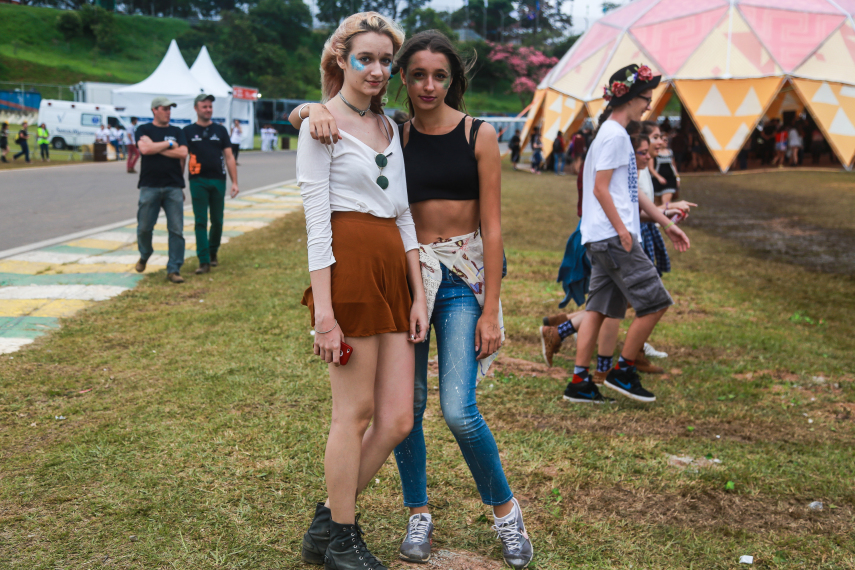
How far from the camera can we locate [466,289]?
2.74 meters

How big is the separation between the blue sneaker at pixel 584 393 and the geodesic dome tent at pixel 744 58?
18156mm

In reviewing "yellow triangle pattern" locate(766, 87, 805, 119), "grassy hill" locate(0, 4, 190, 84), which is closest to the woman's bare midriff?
"yellow triangle pattern" locate(766, 87, 805, 119)

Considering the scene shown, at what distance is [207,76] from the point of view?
32.9m

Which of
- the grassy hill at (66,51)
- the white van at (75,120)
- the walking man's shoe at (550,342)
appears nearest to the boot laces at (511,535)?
the walking man's shoe at (550,342)

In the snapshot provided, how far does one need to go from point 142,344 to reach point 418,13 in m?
69.2

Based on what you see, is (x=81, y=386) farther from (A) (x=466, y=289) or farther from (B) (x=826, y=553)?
(B) (x=826, y=553)

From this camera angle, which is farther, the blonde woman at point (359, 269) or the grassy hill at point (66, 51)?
the grassy hill at point (66, 51)

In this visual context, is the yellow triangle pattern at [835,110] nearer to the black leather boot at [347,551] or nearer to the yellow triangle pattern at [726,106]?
the yellow triangle pattern at [726,106]

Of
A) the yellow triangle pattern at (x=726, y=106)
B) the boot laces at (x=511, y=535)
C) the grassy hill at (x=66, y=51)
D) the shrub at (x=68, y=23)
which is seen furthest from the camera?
the shrub at (x=68, y=23)

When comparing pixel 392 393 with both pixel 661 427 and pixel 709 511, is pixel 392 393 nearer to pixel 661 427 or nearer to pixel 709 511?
pixel 709 511

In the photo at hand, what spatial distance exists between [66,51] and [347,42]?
72.9 metres

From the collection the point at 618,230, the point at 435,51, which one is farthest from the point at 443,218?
the point at 618,230

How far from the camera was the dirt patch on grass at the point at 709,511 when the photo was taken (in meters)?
3.18

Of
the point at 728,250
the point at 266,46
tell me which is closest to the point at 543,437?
the point at 728,250
